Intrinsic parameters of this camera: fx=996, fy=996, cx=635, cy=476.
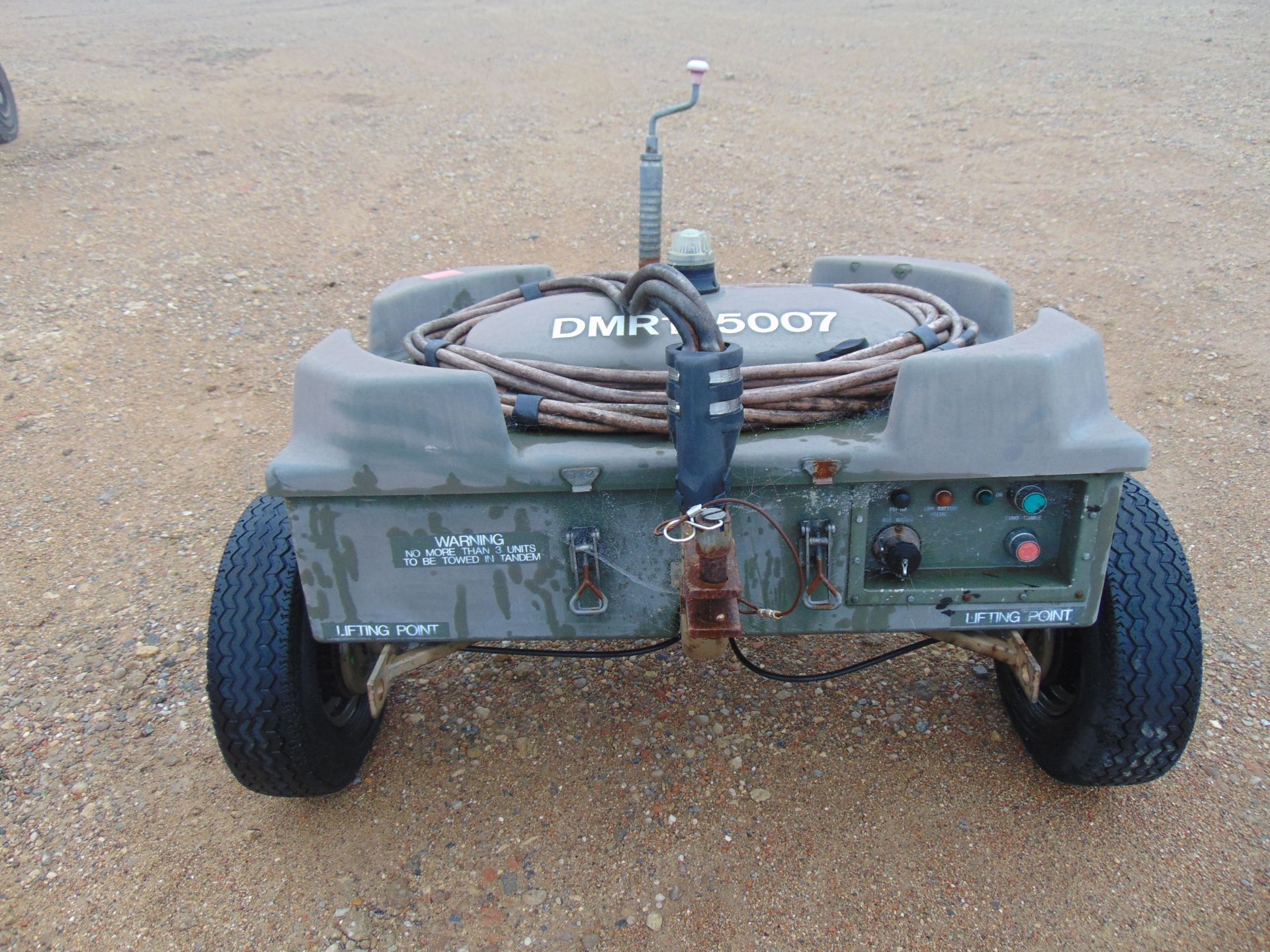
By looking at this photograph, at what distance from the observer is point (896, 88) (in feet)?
32.4

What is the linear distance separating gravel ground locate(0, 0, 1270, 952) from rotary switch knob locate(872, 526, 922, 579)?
2.45 feet

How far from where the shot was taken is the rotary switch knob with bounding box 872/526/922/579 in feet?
6.64

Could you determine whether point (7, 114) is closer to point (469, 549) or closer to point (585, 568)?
point (469, 549)

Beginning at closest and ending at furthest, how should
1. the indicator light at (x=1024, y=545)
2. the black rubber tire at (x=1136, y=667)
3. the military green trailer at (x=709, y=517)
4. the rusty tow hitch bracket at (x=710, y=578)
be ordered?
1. the rusty tow hitch bracket at (x=710, y=578)
2. the military green trailer at (x=709, y=517)
3. the indicator light at (x=1024, y=545)
4. the black rubber tire at (x=1136, y=667)

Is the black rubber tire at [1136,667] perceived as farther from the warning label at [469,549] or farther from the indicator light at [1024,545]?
the warning label at [469,549]

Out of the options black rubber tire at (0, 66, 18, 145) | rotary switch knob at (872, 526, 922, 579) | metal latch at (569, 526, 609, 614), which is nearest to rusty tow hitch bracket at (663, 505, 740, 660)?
metal latch at (569, 526, 609, 614)

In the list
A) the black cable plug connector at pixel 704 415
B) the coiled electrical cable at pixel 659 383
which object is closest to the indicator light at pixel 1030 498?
the coiled electrical cable at pixel 659 383

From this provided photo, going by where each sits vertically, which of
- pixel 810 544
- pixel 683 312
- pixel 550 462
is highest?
pixel 683 312

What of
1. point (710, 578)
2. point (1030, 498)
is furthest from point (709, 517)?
point (1030, 498)

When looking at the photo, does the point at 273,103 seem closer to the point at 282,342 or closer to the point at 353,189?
the point at 353,189

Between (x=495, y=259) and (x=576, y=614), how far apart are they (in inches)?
188

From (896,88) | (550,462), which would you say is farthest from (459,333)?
(896,88)

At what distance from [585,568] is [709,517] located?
1.21 feet

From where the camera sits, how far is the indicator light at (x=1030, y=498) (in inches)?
78.6
